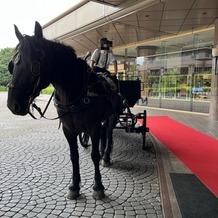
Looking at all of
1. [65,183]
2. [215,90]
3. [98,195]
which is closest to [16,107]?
[98,195]

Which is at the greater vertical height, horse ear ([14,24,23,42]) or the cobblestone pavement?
horse ear ([14,24,23,42])

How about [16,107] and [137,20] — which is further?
[137,20]

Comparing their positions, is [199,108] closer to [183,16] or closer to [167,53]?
[167,53]

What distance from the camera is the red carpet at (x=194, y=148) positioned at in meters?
4.18

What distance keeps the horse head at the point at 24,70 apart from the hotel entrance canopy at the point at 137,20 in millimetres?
7298

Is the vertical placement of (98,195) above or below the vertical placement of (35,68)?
below

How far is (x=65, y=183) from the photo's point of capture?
12.3 ft

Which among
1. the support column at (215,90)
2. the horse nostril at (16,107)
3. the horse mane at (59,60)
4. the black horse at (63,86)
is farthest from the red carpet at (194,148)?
the horse nostril at (16,107)

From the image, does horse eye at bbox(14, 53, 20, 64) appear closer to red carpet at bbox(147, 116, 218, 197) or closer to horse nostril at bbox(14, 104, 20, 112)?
horse nostril at bbox(14, 104, 20, 112)

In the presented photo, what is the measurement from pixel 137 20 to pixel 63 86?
9137 mm

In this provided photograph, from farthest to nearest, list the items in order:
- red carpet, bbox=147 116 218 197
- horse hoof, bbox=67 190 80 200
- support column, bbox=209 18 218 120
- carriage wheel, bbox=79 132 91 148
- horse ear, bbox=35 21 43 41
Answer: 1. support column, bbox=209 18 218 120
2. carriage wheel, bbox=79 132 91 148
3. red carpet, bbox=147 116 218 197
4. horse hoof, bbox=67 190 80 200
5. horse ear, bbox=35 21 43 41

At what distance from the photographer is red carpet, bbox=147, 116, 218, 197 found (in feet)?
13.7

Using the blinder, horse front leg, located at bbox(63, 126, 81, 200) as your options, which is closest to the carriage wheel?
horse front leg, located at bbox(63, 126, 81, 200)

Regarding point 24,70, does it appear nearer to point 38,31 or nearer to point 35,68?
point 35,68
